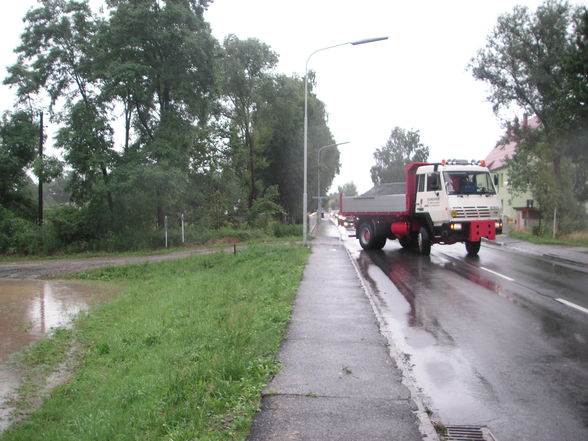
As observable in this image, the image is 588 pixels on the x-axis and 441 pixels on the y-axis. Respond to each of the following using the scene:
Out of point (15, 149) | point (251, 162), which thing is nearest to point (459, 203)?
point (15, 149)

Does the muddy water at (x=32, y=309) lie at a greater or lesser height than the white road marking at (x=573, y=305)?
lesser

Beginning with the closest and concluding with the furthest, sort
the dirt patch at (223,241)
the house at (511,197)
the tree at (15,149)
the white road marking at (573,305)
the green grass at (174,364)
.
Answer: the green grass at (174,364), the white road marking at (573,305), the dirt patch at (223,241), the tree at (15,149), the house at (511,197)

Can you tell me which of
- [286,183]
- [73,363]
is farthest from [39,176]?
[286,183]

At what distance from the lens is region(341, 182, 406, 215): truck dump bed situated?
61.7 ft

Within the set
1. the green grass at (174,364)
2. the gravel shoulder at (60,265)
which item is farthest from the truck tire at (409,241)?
the gravel shoulder at (60,265)

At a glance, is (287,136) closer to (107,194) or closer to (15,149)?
(107,194)

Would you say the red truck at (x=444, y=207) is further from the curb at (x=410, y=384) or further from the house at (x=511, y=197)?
the curb at (x=410, y=384)

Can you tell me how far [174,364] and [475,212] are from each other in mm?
12651

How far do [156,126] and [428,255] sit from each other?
17127mm

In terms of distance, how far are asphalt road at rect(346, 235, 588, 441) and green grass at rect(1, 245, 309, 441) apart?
1.88 meters

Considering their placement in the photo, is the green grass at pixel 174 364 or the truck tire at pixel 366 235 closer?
the green grass at pixel 174 364

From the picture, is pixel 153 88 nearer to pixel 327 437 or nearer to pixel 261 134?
pixel 261 134

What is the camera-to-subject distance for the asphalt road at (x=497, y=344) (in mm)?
4441

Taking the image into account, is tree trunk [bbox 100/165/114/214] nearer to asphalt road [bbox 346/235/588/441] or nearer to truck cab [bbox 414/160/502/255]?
truck cab [bbox 414/160/502/255]
